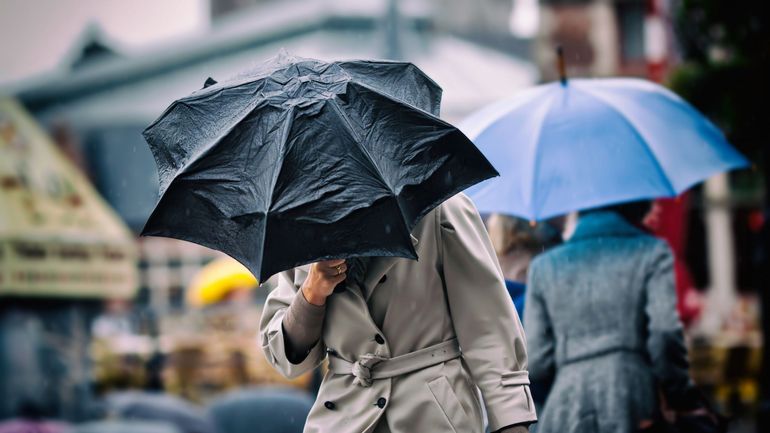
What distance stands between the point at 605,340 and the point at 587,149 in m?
0.83

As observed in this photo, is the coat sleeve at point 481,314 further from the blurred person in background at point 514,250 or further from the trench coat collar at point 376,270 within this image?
the blurred person in background at point 514,250

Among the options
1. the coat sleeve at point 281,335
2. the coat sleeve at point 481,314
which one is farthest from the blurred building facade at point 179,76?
the coat sleeve at point 481,314

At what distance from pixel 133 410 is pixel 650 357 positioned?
645 centimetres

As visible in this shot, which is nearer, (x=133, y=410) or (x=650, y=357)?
(x=650, y=357)

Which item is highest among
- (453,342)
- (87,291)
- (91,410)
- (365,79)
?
(365,79)

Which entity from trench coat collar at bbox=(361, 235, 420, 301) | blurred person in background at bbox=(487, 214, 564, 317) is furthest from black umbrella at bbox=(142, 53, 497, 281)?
blurred person in background at bbox=(487, 214, 564, 317)

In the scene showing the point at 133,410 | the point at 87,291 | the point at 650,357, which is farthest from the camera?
the point at 87,291

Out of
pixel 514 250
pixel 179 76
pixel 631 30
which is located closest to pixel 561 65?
pixel 514 250

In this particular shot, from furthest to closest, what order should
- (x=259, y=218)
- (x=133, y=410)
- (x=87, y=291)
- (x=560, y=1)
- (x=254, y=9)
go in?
(x=254, y=9), (x=560, y=1), (x=87, y=291), (x=133, y=410), (x=259, y=218)

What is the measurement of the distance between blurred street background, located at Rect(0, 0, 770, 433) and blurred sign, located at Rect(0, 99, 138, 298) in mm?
47

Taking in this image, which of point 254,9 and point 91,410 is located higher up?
point 254,9

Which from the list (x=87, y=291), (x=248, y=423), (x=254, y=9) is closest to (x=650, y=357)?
(x=248, y=423)

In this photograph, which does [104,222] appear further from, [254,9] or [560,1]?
[254,9]

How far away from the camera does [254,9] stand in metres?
41.9
